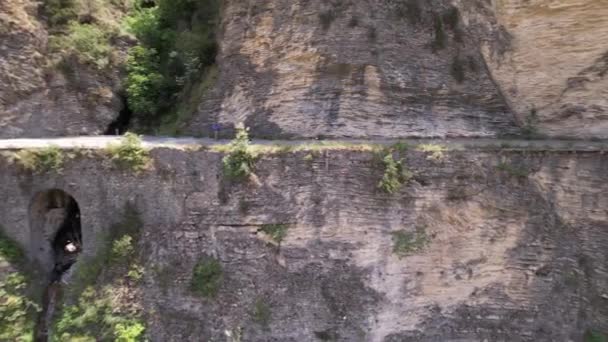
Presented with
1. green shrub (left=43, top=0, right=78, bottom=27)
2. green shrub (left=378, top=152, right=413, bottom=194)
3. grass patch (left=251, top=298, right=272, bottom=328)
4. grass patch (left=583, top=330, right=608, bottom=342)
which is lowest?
grass patch (left=583, top=330, right=608, bottom=342)

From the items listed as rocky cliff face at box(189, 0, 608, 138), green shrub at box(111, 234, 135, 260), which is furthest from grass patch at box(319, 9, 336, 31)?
green shrub at box(111, 234, 135, 260)

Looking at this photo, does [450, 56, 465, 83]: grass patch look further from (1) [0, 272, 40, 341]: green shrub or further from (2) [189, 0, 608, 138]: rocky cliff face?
(1) [0, 272, 40, 341]: green shrub

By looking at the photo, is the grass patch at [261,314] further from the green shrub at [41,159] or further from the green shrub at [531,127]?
the green shrub at [531,127]

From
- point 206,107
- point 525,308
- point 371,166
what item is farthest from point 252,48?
point 525,308

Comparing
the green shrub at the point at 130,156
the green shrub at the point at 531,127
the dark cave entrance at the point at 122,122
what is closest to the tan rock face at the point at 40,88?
the dark cave entrance at the point at 122,122

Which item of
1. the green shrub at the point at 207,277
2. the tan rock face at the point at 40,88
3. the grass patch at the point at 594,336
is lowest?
the grass patch at the point at 594,336
